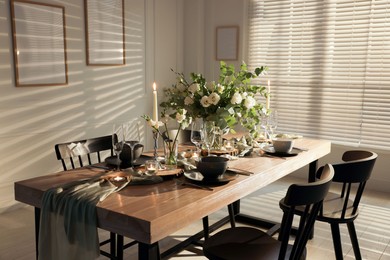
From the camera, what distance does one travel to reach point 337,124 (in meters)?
4.68

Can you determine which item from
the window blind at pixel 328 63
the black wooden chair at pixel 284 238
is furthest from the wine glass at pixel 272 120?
the window blind at pixel 328 63

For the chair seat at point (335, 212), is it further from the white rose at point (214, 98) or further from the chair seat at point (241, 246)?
the white rose at point (214, 98)

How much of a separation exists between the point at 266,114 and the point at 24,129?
2.28 metres

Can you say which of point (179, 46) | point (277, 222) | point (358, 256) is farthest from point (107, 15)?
point (358, 256)

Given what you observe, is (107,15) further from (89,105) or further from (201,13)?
(201,13)

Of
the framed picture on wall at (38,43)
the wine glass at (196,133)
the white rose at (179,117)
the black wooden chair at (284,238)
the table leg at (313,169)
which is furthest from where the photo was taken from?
the framed picture on wall at (38,43)

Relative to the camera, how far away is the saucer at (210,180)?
197 centimetres

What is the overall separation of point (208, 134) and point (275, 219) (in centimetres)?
148

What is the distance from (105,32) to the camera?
4.41 metres

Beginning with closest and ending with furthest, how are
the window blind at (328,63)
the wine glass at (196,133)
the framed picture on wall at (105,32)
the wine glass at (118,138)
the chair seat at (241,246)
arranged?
the chair seat at (241,246) < the wine glass at (118,138) < the wine glass at (196,133) < the framed picture on wall at (105,32) < the window blind at (328,63)

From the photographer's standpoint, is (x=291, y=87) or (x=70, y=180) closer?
(x=70, y=180)

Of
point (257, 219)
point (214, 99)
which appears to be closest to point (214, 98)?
point (214, 99)

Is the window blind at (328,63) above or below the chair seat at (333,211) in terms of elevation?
above

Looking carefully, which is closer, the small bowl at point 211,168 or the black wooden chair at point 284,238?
the black wooden chair at point 284,238
